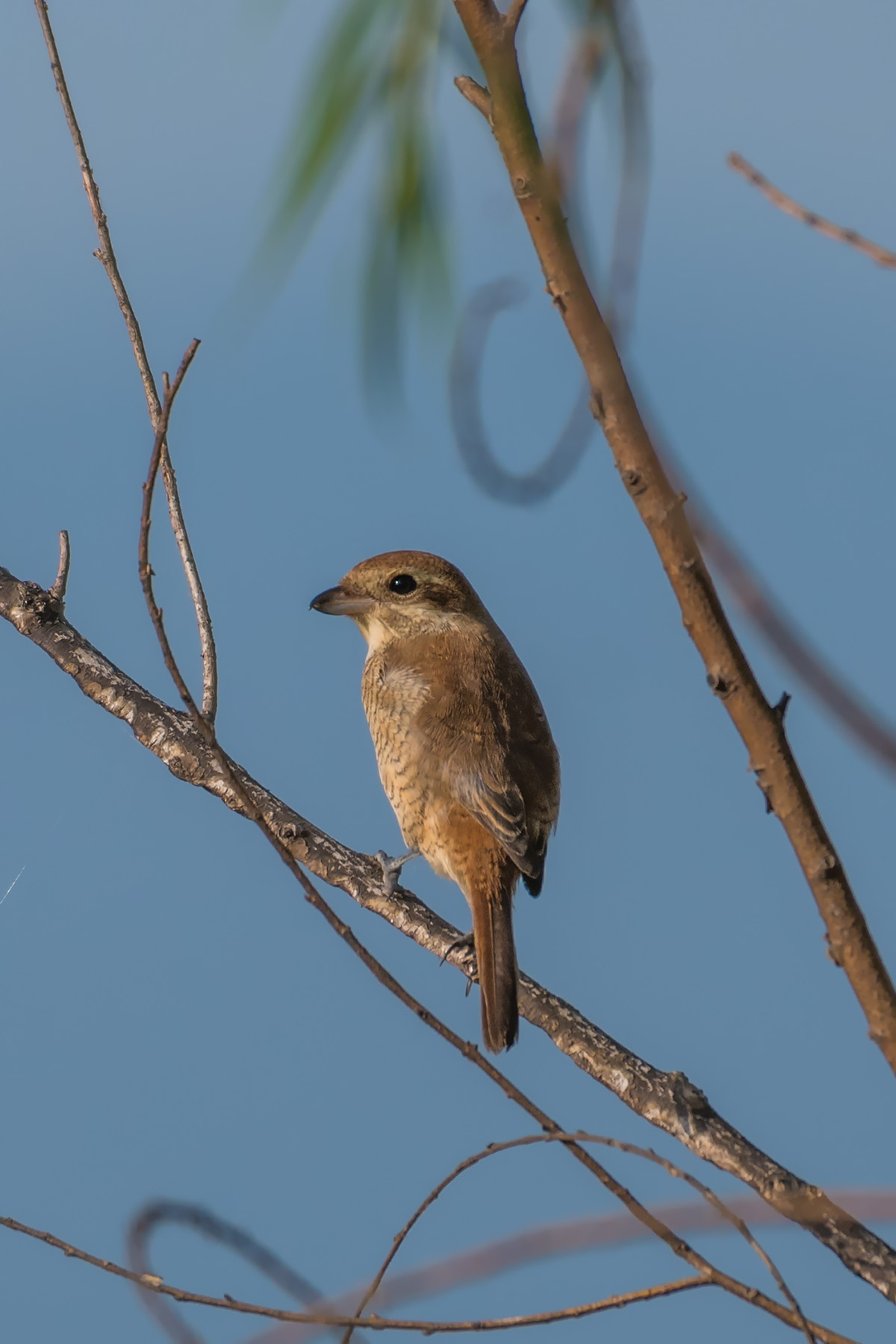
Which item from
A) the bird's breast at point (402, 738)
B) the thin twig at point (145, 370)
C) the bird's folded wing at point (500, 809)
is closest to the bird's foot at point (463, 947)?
the bird's folded wing at point (500, 809)

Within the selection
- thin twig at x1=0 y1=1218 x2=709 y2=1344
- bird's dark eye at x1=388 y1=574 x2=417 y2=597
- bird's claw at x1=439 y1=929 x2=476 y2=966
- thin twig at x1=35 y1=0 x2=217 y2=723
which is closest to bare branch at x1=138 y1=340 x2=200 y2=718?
thin twig at x1=35 y1=0 x2=217 y2=723

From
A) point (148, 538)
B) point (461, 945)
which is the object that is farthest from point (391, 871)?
point (148, 538)

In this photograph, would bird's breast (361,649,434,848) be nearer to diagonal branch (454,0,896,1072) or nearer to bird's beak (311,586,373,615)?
bird's beak (311,586,373,615)

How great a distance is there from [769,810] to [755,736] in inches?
3.8

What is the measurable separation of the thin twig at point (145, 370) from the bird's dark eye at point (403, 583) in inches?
58.6

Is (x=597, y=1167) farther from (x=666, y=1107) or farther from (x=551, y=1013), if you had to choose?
(x=551, y=1013)

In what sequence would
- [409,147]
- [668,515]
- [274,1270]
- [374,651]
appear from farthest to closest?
[374,651] → [274,1270] → [409,147] → [668,515]

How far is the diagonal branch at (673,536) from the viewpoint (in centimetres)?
135

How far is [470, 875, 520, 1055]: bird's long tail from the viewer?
3.31 m

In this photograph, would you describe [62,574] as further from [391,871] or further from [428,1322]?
[428,1322]

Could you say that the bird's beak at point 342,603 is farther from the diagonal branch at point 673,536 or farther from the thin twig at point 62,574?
the diagonal branch at point 673,536

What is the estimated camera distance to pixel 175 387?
223 cm

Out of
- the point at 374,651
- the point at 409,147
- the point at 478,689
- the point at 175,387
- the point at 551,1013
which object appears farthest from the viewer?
the point at 374,651

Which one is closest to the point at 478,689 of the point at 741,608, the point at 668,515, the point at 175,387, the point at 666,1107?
the point at 666,1107
